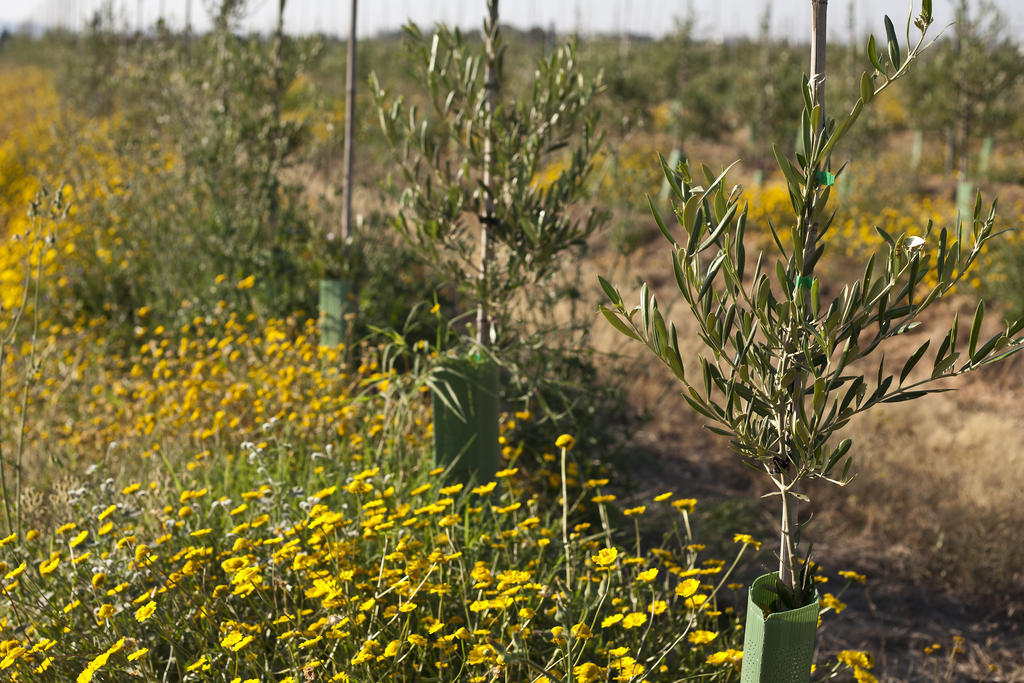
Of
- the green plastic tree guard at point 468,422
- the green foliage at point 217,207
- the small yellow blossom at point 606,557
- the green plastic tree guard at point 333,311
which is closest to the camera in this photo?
the small yellow blossom at point 606,557

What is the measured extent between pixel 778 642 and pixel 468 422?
1.65 metres

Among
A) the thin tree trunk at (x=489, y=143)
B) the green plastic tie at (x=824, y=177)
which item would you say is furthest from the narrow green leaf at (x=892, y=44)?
the thin tree trunk at (x=489, y=143)

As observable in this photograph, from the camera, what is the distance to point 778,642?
1.86 metres

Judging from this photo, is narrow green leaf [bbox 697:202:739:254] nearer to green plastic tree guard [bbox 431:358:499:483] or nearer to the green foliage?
green plastic tree guard [bbox 431:358:499:483]

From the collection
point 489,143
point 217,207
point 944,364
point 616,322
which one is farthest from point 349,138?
point 944,364

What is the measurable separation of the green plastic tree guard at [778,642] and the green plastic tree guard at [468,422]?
1.56 meters

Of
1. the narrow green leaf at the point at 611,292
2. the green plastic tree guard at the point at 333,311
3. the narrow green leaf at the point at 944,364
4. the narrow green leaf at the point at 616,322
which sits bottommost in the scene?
the green plastic tree guard at the point at 333,311

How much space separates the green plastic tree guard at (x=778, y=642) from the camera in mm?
1853

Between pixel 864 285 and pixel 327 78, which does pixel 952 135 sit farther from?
pixel 327 78

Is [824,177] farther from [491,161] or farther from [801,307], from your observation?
[491,161]

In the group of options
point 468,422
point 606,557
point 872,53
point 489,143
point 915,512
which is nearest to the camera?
point 872,53

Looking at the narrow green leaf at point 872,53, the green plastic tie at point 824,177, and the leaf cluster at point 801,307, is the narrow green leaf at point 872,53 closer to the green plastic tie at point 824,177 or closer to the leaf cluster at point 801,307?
the leaf cluster at point 801,307

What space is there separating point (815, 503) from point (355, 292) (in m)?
2.91

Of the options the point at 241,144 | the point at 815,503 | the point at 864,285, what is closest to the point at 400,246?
the point at 241,144
